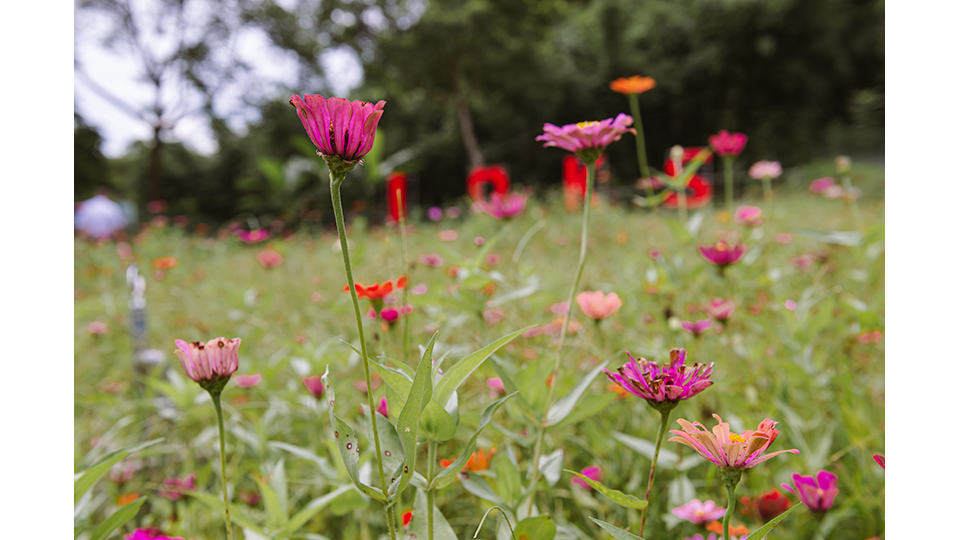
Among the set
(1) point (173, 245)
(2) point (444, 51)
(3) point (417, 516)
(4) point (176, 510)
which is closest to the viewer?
(3) point (417, 516)

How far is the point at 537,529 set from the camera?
0.83 ft

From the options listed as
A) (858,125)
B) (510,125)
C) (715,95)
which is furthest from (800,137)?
(510,125)

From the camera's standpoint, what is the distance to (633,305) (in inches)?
34.5

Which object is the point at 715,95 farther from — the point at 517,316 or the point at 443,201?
the point at 517,316

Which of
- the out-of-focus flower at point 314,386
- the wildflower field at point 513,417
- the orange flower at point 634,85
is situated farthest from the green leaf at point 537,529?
the orange flower at point 634,85

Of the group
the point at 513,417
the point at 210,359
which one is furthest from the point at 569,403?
the point at 210,359

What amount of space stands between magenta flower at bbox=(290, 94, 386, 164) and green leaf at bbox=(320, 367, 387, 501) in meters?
0.08

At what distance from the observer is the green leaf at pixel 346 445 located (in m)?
0.19

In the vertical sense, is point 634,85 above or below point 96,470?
above

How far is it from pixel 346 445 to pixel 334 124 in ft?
0.40

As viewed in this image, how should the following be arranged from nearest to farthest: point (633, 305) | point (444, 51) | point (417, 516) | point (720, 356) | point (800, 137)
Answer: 1. point (417, 516)
2. point (720, 356)
3. point (633, 305)
4. point (444, 51)
5. point (800, 137)

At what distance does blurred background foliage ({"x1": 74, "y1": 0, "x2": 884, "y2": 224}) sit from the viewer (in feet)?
20.3

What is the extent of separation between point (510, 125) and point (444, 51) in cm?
143

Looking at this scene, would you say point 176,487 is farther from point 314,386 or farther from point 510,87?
point 510,87
